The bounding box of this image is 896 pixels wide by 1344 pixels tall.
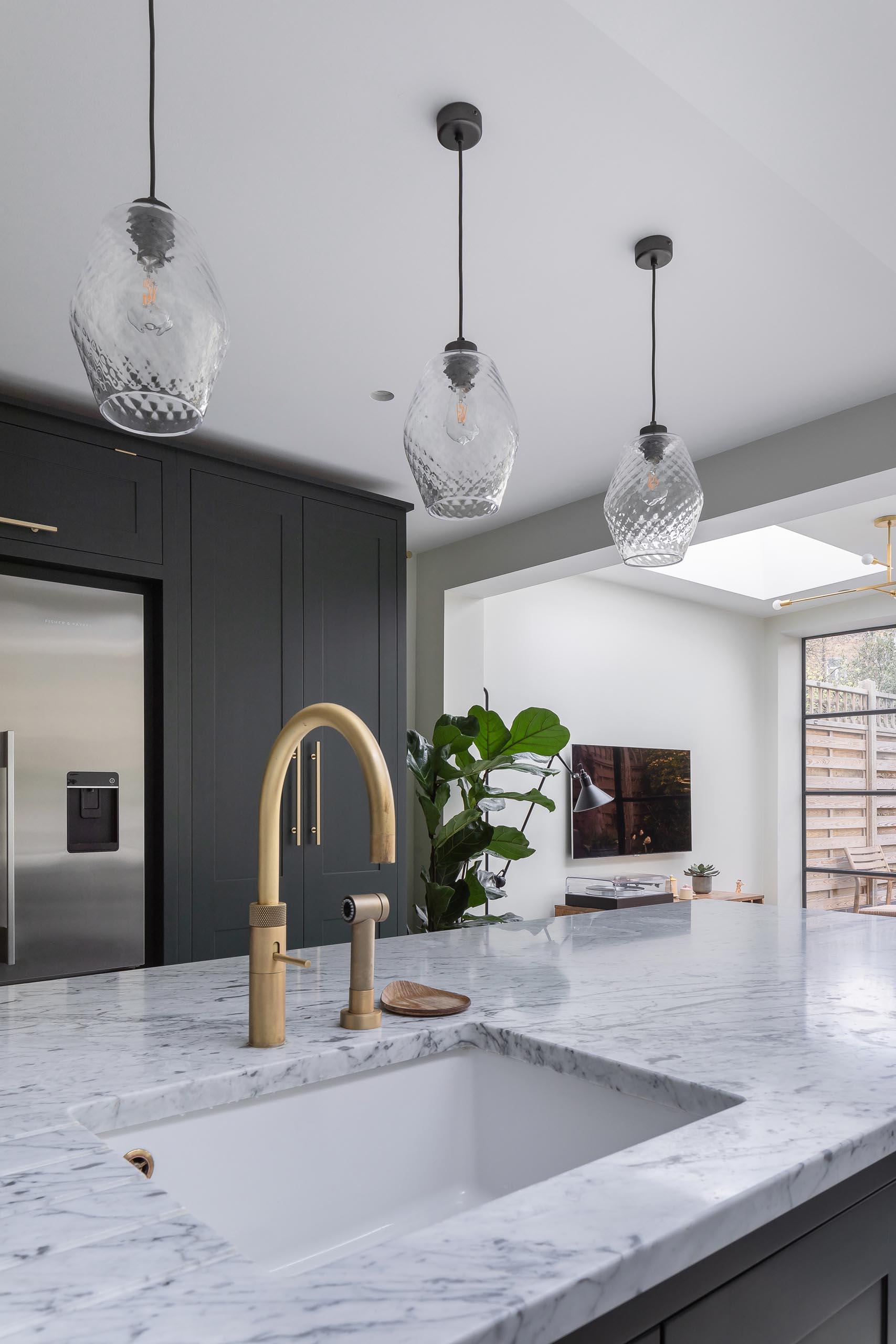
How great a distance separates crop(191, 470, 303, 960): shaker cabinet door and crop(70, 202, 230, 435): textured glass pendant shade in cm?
239

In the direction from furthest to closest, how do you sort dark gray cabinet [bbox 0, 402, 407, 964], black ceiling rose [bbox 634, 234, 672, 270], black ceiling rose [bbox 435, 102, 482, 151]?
dark gray cabinet [bbox 0, 402, 407, 964], black ceiling rose [bbox 634, 234, 672, 270], black ceiling rose [bbox 435, 102, 482, 151]

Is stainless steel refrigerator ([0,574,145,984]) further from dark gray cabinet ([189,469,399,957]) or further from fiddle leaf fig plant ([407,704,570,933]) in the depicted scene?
fiddle leaf fig plant ([407,704,570,933])

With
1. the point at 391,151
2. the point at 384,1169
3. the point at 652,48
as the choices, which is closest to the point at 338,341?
the point at 391,151

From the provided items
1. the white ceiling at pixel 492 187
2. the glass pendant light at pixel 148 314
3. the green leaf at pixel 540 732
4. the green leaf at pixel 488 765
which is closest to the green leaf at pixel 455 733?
the green leaf at pixel 488 765

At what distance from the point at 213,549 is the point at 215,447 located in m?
0.44

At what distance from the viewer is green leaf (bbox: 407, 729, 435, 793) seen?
14.1 feet

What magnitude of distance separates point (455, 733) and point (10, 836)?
1962mm

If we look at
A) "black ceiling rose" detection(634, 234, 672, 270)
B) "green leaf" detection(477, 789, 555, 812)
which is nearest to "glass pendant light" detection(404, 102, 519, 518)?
"black ceiling rose" detection(634, 234, 672, 270)

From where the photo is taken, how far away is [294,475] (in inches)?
145

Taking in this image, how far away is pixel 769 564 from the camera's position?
641 centimetres

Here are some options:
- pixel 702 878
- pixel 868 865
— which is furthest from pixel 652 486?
pixel 868 865

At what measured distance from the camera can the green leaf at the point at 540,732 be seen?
4137mm

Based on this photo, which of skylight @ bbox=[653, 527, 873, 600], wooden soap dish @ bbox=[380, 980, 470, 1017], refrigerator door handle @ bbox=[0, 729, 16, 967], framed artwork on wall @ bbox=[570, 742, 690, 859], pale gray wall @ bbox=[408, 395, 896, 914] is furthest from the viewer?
skylight @ bbox=[653, 527, 873, 600]

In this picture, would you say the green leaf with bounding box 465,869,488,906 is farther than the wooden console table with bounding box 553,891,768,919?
No
